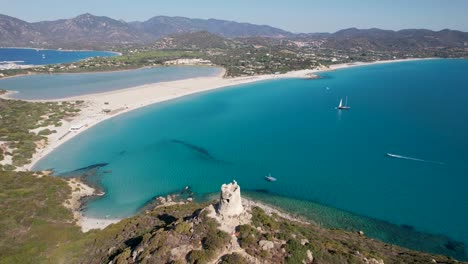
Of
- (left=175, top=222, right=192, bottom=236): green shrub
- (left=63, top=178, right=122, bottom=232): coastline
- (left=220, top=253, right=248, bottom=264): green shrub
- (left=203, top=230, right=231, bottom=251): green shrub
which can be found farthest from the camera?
(left=63, top=178, right=122, bottom=232): coastline

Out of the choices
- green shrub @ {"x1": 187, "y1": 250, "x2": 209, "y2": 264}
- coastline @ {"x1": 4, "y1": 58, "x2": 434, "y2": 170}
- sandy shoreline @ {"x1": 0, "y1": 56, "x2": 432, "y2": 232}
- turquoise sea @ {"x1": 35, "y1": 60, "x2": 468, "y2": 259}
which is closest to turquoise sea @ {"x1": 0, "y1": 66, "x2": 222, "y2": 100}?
coastline @ {"x1": 4, "y1": 58, "x2": 434, "y2": 170}

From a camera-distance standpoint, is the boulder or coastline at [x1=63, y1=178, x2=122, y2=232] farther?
coastline at [x1=63, y1=178, x2=122, y2=232]

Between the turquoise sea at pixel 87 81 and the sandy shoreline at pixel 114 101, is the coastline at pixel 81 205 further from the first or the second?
the turquoise sea at pixel 87 81

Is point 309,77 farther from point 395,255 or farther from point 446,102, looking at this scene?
point 395,255

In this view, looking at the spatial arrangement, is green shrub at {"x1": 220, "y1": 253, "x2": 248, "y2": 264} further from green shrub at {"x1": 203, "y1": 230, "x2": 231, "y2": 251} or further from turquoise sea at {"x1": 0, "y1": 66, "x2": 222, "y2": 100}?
turquoise sea at {"x1": 0, "y1": 66, "x2": 222, "y2": 100}

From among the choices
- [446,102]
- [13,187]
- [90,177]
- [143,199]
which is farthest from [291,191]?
[446,102]
